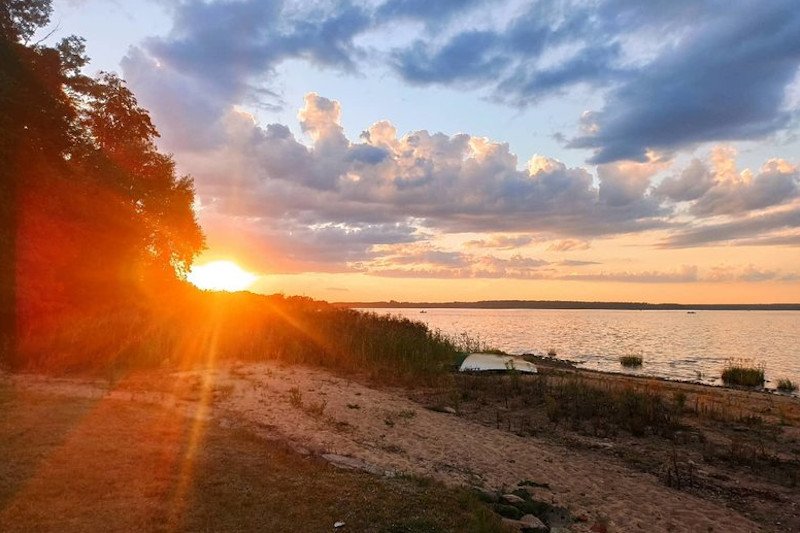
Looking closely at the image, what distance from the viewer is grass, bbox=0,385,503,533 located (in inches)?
232

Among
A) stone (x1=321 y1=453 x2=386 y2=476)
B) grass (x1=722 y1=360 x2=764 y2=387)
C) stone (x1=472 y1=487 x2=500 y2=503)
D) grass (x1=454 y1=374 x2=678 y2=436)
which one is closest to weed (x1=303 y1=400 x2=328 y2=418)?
stone (x1=321 y1=453 x2=386 y2=476)

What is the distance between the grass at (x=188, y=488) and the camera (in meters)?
5.89

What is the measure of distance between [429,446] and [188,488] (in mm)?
4802

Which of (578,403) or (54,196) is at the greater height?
(54,196)

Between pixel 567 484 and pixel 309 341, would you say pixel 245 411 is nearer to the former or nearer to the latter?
pixel 567 484

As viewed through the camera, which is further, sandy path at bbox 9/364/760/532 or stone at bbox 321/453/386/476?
sandy path at bbox 9/364/760/532

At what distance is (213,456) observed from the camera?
8.12 m

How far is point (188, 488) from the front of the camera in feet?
22.3

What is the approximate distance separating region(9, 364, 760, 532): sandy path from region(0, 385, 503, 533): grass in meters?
1.03

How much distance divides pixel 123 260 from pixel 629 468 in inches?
828

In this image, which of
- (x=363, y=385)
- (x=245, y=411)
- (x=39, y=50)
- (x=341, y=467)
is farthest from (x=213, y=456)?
(x=39, y=50)

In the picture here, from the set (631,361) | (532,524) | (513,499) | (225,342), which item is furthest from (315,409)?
(631,361)

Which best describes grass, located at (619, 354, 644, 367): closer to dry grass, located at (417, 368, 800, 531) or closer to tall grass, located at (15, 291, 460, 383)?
tall grass, located at (15, 291, 460, 383)

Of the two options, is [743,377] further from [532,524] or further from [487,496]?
[532,524]
